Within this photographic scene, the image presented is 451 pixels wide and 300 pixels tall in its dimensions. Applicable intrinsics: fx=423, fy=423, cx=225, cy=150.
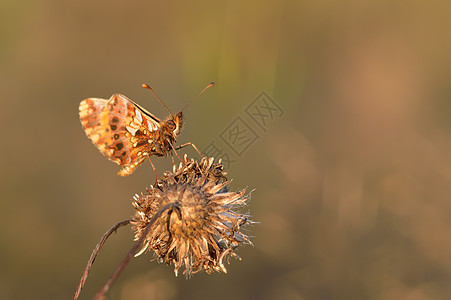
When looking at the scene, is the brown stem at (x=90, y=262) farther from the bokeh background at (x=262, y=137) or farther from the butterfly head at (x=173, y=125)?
the bokeh background at (x=262, y=137)

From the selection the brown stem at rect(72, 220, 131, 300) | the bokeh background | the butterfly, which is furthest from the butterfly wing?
the bokeh background

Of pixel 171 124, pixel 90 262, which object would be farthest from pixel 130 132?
pixel 90 262

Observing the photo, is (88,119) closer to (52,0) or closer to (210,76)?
(210,76)

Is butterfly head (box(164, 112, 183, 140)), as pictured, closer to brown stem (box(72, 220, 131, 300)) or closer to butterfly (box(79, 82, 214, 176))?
butterfly (box(79, 82, 214, 176))

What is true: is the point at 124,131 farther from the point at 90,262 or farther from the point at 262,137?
the point at 262,137

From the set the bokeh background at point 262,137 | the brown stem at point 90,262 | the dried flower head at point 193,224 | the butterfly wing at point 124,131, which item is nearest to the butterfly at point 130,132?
the butterfly wing at point 124,131

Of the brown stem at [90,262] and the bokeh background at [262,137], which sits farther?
the bokeh background at [262,137]
